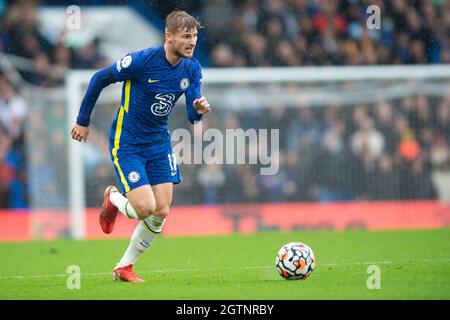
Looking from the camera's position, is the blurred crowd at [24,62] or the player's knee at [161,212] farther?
the blurred crowd at [24,62]

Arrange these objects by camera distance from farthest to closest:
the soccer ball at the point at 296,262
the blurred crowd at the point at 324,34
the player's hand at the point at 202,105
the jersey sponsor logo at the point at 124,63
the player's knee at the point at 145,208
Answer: the blurred crowd at the point at 324,34 → the jersey sponsor logo at the point at 124,63 → the player's knee at the point at 145,208 → the player's hand at the point at 202,105 → the soccer ball at the point at 296,262

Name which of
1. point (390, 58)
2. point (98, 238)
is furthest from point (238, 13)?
point (98, 238)

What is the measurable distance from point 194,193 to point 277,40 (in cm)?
419

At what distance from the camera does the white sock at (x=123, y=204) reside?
343 inches

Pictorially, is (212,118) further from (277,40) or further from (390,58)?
(390,58)

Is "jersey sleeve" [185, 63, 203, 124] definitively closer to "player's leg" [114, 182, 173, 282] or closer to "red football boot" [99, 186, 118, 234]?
"player's leg" [114, 182, 173, 282]

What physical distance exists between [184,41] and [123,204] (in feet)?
5.54

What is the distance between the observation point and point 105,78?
8.74 metres

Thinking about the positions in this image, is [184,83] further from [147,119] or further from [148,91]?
[147,119]

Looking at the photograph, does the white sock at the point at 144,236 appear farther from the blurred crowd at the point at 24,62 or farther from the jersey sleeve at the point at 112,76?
the blurred crowd at the point at 24,62

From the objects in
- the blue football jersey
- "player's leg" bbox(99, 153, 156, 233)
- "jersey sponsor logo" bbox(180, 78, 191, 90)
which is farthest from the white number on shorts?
"jersey sponsor logo" bbox(180, 78, 191, 90)

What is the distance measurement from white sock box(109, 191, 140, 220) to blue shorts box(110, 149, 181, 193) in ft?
0.47

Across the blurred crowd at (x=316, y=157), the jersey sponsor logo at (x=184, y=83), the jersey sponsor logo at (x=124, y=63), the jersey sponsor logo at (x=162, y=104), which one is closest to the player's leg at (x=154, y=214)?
the jersey sponsor logo at (x=162, y=104)

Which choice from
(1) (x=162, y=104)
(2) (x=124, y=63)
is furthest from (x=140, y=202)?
(2) (x=124, y=63)
